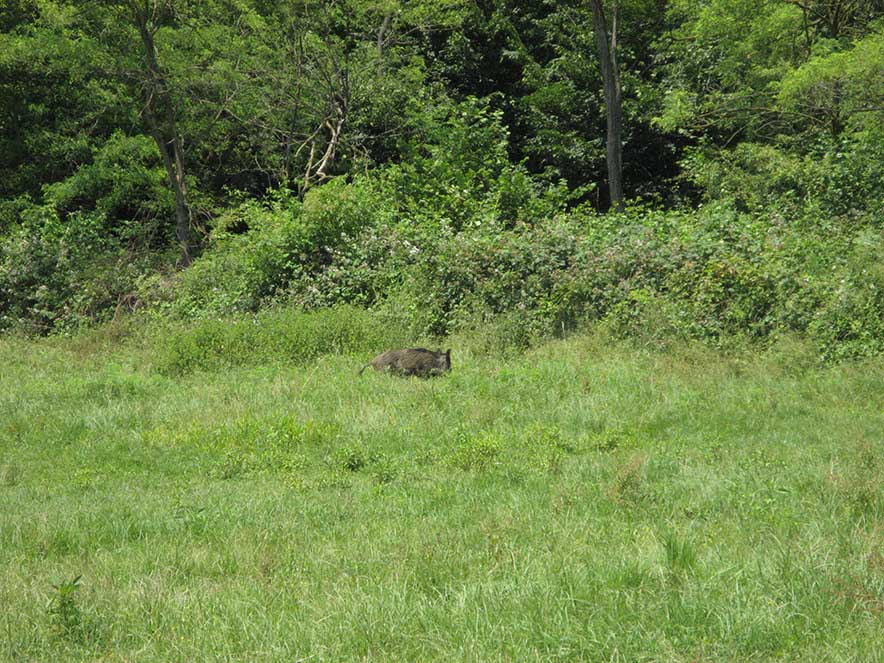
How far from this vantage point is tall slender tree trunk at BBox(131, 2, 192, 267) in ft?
74.3

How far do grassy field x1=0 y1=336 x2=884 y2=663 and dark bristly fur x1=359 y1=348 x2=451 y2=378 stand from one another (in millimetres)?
344

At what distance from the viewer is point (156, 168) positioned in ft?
82.4

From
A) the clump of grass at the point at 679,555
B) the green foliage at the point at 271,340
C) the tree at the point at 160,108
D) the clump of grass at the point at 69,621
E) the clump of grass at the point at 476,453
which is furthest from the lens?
the tree at the point at 160,108

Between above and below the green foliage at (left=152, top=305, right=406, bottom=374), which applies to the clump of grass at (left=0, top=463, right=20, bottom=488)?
above

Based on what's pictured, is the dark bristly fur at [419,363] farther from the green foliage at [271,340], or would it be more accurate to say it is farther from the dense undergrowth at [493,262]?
the dense undergrowth at [493,262]

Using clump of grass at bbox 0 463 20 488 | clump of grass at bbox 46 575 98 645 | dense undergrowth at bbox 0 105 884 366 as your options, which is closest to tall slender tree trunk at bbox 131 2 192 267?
dense undergrowth at bbox 0 105 884 366

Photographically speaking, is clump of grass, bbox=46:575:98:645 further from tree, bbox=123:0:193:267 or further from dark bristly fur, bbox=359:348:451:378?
tree, bbox=123:0:193:267

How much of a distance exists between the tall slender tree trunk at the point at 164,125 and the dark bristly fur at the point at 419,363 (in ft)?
39.4

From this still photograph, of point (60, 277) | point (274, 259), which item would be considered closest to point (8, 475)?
point (274, 259)

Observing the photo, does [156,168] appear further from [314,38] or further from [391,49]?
[391,49]

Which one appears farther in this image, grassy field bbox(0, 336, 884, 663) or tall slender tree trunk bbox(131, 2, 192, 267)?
tall slender tree trunk bbox(131, 2, 192, 267)

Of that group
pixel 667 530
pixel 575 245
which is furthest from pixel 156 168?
pixel 667 530

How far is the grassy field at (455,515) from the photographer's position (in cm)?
456

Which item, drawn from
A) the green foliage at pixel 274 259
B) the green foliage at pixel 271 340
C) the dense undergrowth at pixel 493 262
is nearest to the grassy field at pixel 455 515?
the green foliage at pixel 271 340
